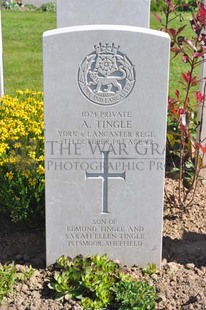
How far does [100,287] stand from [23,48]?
7.86m

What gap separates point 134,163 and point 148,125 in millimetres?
251

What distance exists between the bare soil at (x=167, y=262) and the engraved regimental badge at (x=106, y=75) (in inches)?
45.0

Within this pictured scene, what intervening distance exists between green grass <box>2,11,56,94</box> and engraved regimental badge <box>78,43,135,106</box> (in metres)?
4.61

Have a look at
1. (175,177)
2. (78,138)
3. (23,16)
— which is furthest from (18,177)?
(23,16)

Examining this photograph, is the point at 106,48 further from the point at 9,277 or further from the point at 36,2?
the point at 36,2

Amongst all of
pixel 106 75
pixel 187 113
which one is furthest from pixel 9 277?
pixel 187 113

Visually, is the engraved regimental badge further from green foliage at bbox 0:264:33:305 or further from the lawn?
the lawn

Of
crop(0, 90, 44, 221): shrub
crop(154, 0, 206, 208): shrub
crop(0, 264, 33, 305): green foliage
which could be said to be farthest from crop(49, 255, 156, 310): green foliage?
crop(154, 0, 206, 208): shrub

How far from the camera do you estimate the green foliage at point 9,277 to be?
3.53 m

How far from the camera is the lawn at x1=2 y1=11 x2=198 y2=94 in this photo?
846 cm

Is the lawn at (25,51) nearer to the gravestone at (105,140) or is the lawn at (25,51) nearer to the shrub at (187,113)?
the shrub at (187,113)

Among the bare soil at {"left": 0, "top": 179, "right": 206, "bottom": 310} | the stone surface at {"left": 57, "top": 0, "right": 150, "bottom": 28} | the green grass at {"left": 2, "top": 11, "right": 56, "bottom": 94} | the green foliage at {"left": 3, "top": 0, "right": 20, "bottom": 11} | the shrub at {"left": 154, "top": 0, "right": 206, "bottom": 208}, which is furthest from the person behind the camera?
the green foliage at {"left": 3, "top": 0, "right": 20, "bottom": 11}

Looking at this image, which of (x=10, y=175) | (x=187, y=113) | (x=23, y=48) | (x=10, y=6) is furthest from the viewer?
(x=10, y=6)

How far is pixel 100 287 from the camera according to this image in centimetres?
342
